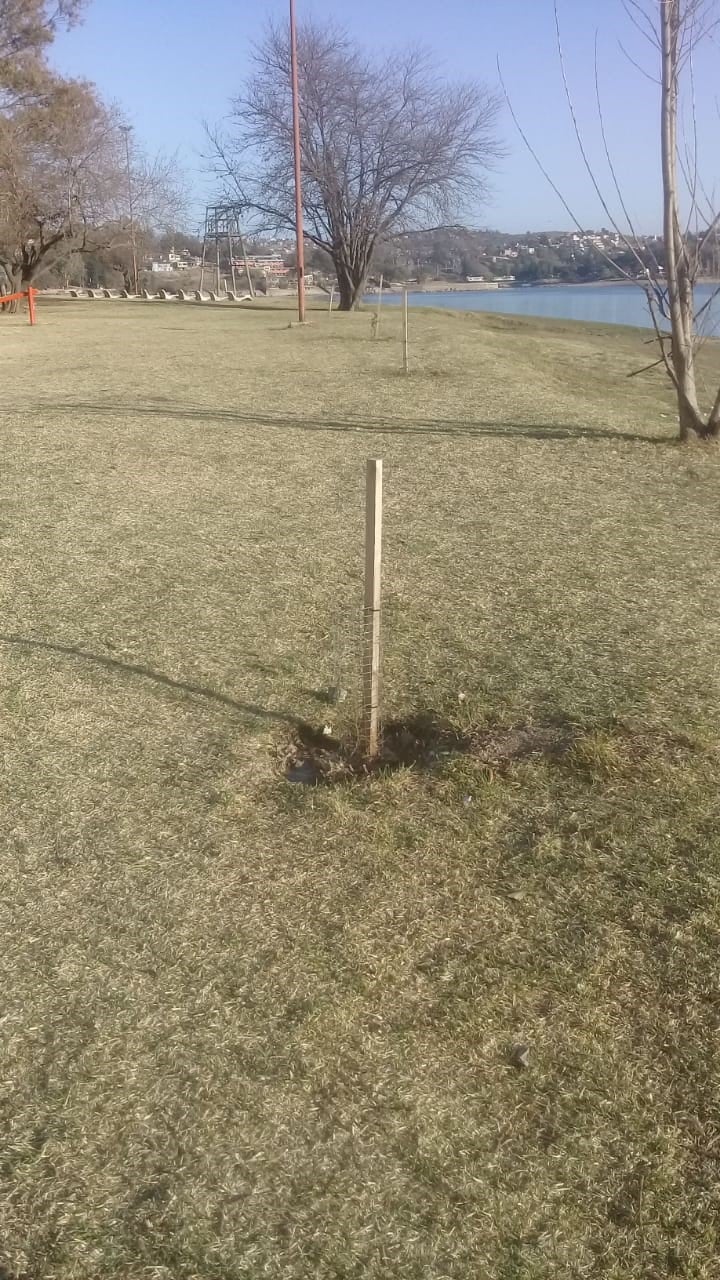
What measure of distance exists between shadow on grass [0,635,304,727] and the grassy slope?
0.02 metres

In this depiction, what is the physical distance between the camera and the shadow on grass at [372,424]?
8367mm

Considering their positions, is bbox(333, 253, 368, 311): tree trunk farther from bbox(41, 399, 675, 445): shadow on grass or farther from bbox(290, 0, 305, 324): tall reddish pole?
bbox(41, 399, 675, 445): shadow on grass

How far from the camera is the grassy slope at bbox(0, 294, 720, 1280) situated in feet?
5.20

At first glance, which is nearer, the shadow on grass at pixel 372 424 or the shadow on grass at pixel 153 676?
the shadow on grass at pixel 153 676

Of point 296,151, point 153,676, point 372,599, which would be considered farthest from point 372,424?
point 296,151

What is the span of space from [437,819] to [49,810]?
110 centimetres

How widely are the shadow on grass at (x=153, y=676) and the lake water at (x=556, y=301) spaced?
60.5 feet

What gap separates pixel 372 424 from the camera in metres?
8.83

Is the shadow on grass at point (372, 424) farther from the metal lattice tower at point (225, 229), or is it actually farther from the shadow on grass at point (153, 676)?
the metal lattice tower at point (225, 229)

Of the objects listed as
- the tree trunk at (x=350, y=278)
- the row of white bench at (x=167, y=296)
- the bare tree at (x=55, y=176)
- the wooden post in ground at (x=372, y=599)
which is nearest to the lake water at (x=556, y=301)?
the tree trunk at (x=350, y=278)

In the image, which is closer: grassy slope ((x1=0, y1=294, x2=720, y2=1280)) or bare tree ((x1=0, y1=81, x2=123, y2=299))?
grassy slope ((x1=0, y1=294, x2=720, y2=1280))

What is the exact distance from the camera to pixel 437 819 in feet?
8.75

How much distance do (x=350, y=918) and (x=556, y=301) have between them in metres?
31.8

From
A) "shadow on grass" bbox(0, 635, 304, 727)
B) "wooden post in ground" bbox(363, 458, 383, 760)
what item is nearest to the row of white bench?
"shadow on grass" bbox(0, 635, 304, 727)
